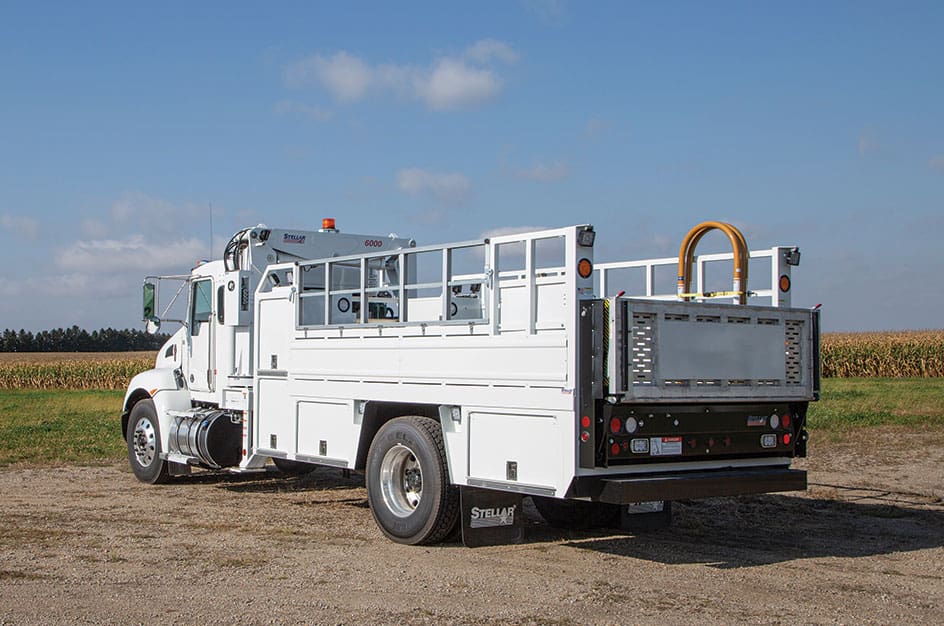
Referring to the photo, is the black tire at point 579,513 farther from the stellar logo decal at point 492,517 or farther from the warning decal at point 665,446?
the warning decal at point 665,446

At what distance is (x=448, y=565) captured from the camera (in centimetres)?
846

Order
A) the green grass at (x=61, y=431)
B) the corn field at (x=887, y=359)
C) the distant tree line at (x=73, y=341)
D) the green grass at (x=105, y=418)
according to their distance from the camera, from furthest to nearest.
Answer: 1. the distant tree line at (x=73, y=341)
2. the corn field at (x=887, y=359)
3. the green grass at (x=105, y=418)
4. the green grass at (x=61, y=431)

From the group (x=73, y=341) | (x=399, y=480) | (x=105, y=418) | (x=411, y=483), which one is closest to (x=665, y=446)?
(x=411, y=483)

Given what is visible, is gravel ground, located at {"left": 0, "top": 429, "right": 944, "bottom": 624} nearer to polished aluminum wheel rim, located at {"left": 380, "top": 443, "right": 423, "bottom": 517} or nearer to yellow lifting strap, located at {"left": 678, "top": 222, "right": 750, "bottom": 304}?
polished aluminum wheel rim, located at {"left": 380, "top": 443, "right": 423, "bottom": 517}

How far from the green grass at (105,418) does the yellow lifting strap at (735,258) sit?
11.2 m

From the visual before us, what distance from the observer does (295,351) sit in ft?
37.0

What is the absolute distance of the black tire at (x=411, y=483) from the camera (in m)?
9.02

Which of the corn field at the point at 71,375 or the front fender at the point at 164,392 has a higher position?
the front fender at the point at 164,392

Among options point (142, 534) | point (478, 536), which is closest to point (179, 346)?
point (142, 534)

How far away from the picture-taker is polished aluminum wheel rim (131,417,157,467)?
14.2 m

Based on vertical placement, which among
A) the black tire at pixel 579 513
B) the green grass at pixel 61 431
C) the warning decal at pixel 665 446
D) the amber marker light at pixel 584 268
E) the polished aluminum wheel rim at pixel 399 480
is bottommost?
the green grass at pixel 61 431

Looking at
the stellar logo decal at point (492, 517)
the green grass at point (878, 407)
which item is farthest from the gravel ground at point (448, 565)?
the green grass at point (878, 407)

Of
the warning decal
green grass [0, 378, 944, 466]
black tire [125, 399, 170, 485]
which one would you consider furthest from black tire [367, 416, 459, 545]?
green grass [0, 378, 944, 466]

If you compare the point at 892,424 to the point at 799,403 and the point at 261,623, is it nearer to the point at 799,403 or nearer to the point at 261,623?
the point at 799,403
